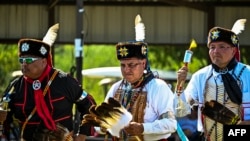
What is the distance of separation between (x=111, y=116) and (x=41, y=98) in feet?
2.51

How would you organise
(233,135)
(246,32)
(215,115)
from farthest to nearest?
1. (246,32)
2. (215,115)
3. (233,135)

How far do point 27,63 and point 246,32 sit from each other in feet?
22.2

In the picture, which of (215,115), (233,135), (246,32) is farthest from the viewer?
(246,32)

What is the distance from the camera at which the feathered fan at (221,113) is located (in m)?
6.23

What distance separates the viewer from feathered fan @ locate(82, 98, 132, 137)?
5.92m

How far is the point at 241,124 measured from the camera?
6.14m

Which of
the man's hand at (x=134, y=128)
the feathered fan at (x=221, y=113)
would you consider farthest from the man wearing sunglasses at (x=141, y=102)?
the feathered fan at (x=221, y=113)

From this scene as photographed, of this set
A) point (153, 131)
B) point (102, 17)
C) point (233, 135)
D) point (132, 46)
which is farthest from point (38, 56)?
point (102, 17)

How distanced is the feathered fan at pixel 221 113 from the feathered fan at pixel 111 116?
2.46 ft

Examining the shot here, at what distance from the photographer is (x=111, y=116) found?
19.6ft

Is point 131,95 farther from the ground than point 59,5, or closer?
closer

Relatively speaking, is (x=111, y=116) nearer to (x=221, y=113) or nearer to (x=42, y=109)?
(x=42, y=109)

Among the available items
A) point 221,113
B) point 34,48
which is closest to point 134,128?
point 221,113

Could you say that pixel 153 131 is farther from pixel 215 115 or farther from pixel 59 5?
pixel 59 5
